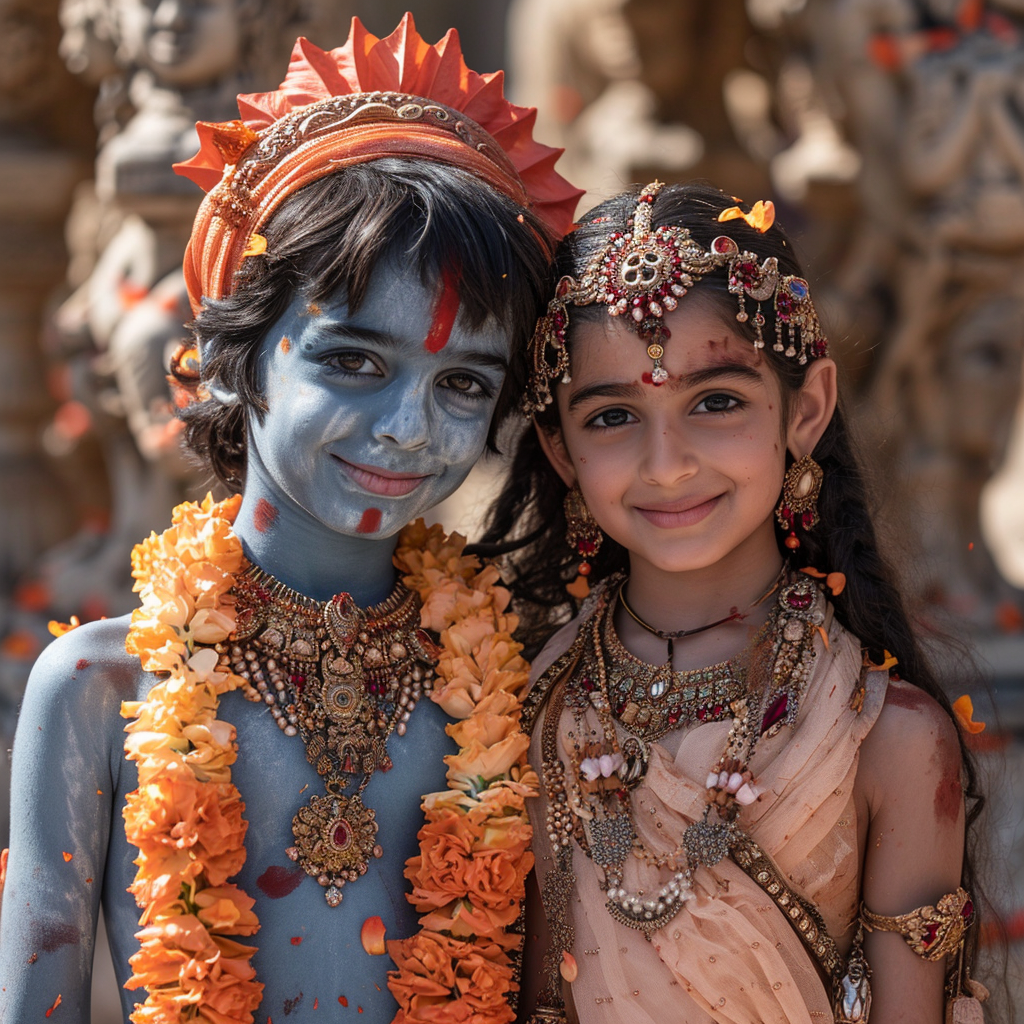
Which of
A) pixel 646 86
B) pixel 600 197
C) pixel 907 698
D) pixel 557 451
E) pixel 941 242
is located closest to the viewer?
pixel 907 698

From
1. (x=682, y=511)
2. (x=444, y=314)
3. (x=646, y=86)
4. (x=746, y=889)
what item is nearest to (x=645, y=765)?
(x=746, y=889)

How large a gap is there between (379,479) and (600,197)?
2421 millimetres

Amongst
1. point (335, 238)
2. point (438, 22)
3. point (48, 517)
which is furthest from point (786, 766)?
point (438, 22)

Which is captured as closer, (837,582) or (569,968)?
(569,968)

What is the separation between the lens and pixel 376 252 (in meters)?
1.89

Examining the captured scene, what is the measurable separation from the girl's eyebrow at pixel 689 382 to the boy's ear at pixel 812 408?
114 millimetres

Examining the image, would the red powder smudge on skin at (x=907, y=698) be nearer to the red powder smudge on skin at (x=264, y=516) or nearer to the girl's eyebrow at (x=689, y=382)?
the girl's eyebrow at (x=689, y=382)

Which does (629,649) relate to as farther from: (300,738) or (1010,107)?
(1010,107)

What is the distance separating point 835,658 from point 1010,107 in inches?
115

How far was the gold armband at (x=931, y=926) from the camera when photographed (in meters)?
1.97

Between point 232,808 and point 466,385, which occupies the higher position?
point 466,385

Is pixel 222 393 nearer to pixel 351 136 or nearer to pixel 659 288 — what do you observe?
pixel 351 136

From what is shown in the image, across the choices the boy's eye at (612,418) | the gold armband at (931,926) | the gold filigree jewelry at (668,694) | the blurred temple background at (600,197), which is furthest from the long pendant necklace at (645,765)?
the blurred temple background at (600,197)

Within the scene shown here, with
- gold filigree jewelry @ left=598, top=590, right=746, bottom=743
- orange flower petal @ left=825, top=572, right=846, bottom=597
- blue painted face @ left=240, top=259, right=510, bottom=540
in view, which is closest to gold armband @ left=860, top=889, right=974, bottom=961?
gold filigree jewelry @ left=598, top=590, right=746, bottom=743
